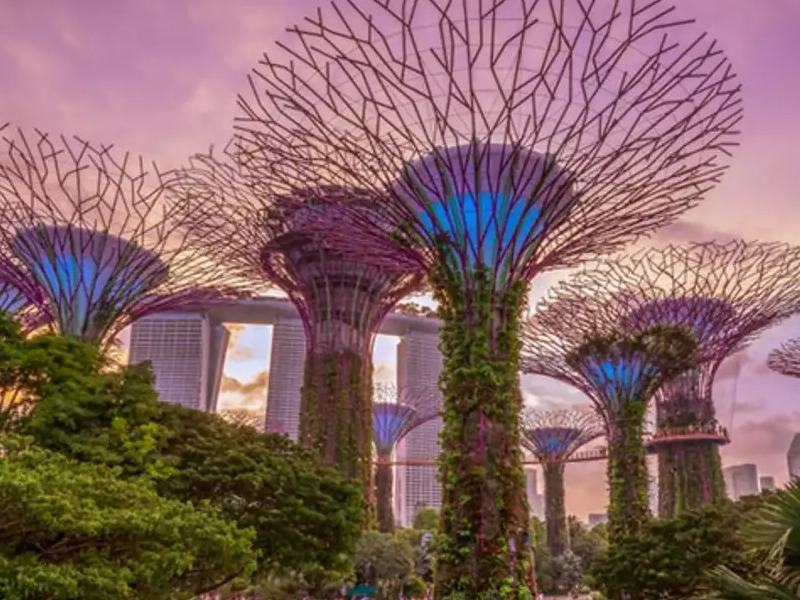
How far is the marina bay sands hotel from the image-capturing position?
317 feet

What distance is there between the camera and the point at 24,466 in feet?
29.0

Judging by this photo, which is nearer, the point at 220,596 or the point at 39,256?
the point at 39,256

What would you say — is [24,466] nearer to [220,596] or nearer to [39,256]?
[39,256]

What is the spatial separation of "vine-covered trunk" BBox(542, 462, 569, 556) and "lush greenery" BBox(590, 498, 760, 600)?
27.1 meters

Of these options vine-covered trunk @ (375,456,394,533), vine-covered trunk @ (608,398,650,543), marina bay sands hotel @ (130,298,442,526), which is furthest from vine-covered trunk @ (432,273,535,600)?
marina bay sands hotel @ (130,298,442,526)

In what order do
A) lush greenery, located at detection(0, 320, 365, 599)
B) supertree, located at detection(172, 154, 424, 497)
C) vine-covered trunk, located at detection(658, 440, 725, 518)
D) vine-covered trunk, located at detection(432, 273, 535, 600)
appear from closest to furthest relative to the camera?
1. lush greenery, located at detection(0, 320, 365, 599)
2. vine-covered trunk, located at detection(432, 273, 535, 600)
3. supertree, located at detection(172, 154, 424, 497)
4. vine-covered trunk, located at detection(658, 440, 725, 518)

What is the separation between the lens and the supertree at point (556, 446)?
45438mm

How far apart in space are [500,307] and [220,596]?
21.4 meters

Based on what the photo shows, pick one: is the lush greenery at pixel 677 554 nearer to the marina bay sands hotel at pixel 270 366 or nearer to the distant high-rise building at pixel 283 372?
the marina bay sands hotel at pixel 270 366

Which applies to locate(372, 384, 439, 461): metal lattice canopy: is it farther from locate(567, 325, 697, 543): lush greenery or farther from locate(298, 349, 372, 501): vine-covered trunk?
locate(298, 349, 372, 501): vine-covered trunk

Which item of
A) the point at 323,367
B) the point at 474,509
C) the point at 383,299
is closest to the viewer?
the point at 474,509

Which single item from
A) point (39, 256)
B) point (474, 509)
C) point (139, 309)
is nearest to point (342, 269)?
point (139, 309)

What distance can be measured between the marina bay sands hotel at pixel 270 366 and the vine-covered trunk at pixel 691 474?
196ft

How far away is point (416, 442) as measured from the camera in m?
108
